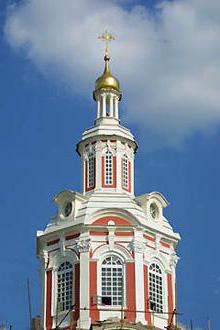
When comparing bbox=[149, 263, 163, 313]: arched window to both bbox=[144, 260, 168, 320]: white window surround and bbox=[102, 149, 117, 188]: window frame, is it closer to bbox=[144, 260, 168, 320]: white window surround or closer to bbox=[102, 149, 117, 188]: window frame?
bbox=[144, 260, 168, 320]: white window surround

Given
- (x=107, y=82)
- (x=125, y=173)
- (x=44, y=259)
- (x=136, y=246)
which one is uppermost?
(x=107, y=82)

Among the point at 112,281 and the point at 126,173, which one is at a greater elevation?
the point at 126,173

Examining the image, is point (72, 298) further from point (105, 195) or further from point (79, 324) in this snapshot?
point (105, 195)

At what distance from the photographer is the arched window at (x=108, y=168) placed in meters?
74.1

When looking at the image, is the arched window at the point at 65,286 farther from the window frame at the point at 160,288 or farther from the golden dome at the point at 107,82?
the golden dome at the point at 107,82

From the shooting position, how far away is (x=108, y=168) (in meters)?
74.6

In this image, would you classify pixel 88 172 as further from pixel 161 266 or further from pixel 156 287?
pixel 156 287

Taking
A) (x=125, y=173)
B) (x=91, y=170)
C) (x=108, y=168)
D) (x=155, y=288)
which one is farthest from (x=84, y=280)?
(x=125, y=173)

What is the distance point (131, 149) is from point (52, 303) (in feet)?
39.3

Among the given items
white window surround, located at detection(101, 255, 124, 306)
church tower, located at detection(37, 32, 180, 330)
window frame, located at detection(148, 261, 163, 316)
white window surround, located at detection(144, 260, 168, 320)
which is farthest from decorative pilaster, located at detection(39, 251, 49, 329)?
window frame, located at detection(148, 261, 163, 316)

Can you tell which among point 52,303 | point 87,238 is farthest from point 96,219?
point 52,303

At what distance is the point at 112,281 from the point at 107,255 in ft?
5.47

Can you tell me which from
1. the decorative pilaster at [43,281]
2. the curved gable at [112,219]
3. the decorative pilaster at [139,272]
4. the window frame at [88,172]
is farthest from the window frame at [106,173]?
the decorative pilaster at [43,281]

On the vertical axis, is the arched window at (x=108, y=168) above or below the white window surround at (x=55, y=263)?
above
